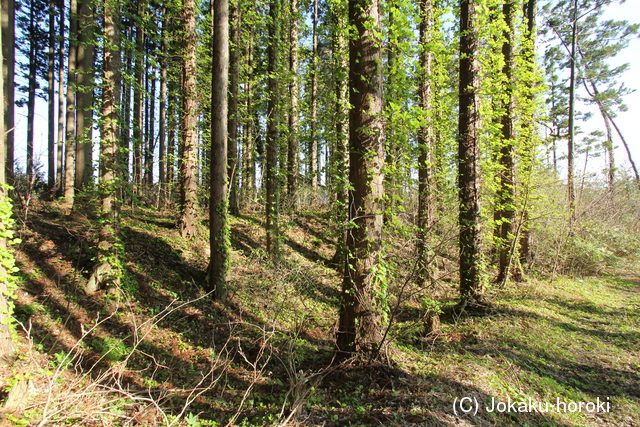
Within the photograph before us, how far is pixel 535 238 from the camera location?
38.0 ft

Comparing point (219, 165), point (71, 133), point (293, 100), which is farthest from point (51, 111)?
point (219, 165)

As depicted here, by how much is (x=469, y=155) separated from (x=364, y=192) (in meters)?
3.52

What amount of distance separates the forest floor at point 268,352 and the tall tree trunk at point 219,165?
0.59 m

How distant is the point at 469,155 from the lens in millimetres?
6309

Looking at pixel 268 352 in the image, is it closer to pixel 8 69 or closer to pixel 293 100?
pixel 293 100

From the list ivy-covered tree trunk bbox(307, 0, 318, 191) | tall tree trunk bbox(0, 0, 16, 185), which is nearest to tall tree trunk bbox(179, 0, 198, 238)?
tall tree trunk bbox(0, 0, 16, 185)

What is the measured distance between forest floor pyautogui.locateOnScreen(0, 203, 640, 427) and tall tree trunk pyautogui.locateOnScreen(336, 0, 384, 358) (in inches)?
13.3

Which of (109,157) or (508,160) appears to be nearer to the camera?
(109,157)

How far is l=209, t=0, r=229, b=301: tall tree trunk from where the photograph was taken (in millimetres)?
7031

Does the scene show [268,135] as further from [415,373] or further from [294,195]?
[415,373]

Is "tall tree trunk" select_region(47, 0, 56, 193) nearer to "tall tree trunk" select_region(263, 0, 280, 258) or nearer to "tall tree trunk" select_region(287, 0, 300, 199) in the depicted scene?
"tall tree trunk" select_region(287, 0, 300, 199)

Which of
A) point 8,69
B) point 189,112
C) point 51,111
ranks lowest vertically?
point 189,112

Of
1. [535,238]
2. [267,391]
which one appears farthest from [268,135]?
[535,238]

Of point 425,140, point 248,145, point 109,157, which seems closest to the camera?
point 109,157
